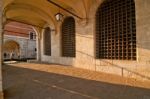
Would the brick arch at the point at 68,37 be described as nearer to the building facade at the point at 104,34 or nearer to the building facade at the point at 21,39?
the building facade at the point at 104,34

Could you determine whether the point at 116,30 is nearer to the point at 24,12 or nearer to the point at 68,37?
the point at 68,37

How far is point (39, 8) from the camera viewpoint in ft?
36.4

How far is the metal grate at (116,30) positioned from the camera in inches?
269

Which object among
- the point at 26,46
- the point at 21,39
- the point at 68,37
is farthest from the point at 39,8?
the point at 26,46

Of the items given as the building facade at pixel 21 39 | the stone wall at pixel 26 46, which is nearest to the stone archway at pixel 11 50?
the building facade at pixel 21 39

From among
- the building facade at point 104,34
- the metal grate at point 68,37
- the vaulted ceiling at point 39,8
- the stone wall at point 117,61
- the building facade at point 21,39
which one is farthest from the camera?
the building facade at point 21,39

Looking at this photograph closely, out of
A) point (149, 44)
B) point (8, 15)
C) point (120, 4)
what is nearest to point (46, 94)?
point (149, 44)

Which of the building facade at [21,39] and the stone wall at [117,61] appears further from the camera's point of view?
the building facade at [21,39]

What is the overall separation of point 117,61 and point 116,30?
4.16ft

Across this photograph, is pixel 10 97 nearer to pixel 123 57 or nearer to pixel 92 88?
pixel 92 88

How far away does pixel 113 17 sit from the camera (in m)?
7.62

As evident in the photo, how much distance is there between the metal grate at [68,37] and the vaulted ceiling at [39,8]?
1.89 ft

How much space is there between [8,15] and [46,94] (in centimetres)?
1002

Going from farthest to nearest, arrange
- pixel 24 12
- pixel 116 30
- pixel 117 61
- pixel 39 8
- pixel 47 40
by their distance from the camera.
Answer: pixel 47 40 < pixel 24 12 < pixel 39 8 < pixel 116 30 < pixel 117 61
